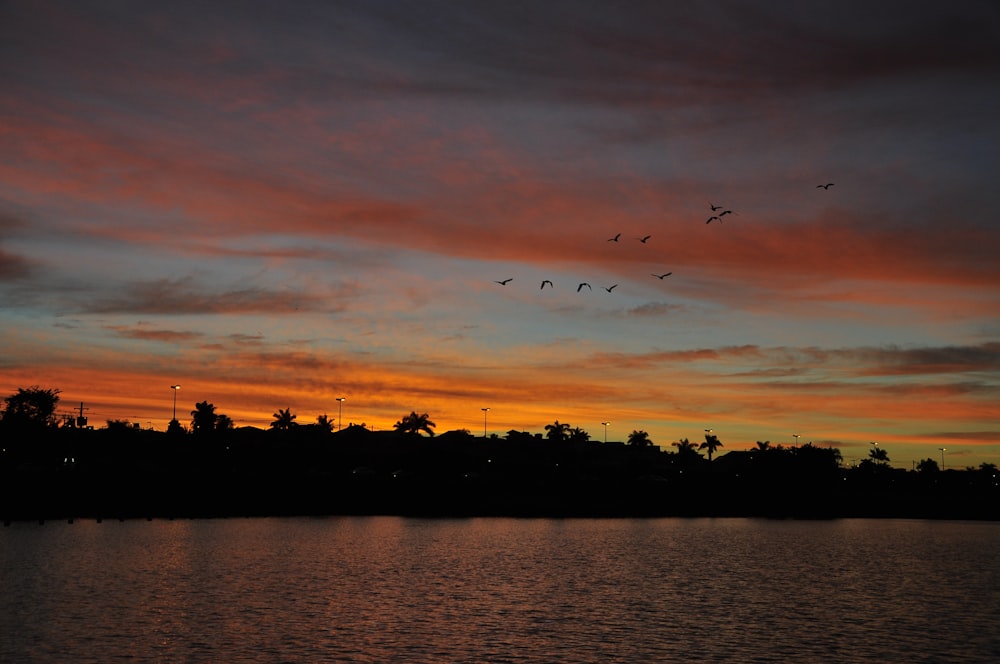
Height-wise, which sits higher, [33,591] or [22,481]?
[22,481]

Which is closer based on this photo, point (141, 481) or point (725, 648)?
point (725, 648)

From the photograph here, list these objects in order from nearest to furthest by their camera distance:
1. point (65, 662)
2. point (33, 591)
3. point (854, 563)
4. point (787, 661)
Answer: point (65, 662) → point (787, 661) → point (33, 591) → point (854, 563)

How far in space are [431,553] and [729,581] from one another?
132ft

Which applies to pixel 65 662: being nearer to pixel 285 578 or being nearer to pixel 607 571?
pixel 285 578

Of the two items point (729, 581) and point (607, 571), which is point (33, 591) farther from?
point (729, 581)

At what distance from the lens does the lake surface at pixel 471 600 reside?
52375mm

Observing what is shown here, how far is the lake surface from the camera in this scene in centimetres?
5238

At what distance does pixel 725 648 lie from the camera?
2121 inches

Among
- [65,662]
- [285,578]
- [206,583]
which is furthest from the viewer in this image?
[285,578]

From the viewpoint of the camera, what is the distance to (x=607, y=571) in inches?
3883

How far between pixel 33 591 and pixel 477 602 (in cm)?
3322

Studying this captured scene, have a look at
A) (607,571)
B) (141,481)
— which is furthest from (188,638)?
(141,481)

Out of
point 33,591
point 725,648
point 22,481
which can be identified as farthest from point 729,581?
point 22,481

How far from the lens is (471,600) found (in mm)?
72750
